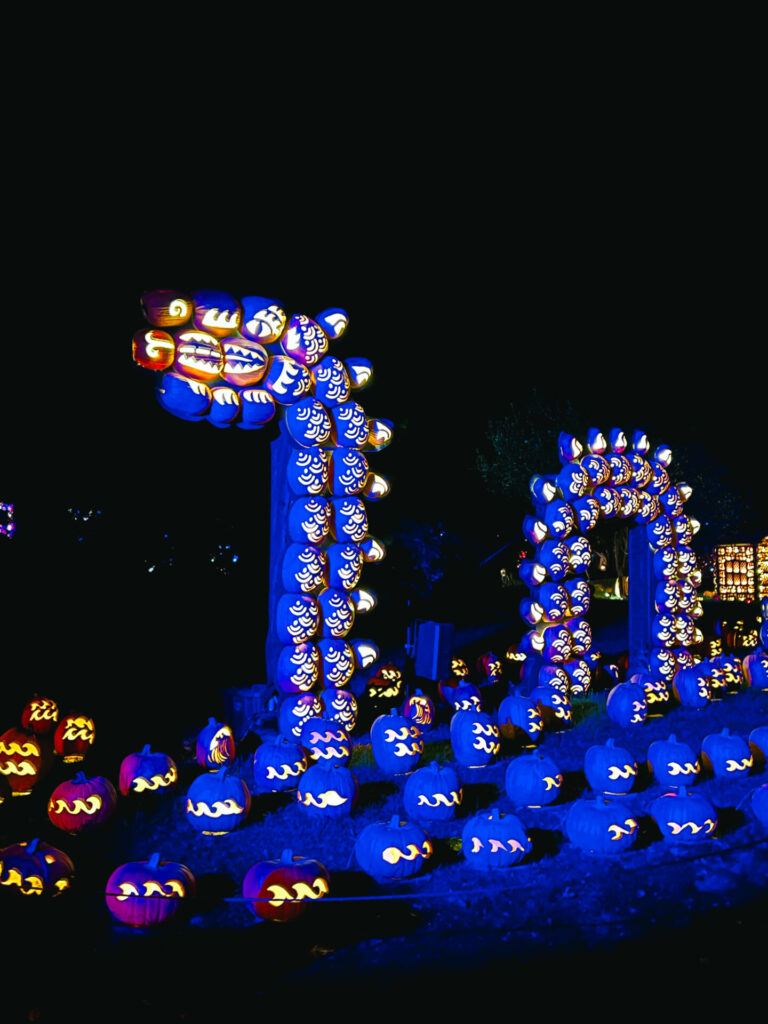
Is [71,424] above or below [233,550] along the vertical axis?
above

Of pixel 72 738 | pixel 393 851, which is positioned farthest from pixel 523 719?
pixel 72 738

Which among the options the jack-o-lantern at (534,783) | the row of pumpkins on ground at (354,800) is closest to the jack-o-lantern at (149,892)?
the row of pumpkins on ground at (354,800)

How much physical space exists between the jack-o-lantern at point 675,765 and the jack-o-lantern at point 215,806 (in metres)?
3.72

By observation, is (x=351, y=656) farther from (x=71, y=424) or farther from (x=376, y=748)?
(x=71, y=424)

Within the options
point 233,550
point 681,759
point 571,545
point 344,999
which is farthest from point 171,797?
point 233,550

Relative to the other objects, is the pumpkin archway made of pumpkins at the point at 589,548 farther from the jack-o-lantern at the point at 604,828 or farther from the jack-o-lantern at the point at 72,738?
the jack-o-lantern at the point at 72,738

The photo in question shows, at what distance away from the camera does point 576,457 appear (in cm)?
1052

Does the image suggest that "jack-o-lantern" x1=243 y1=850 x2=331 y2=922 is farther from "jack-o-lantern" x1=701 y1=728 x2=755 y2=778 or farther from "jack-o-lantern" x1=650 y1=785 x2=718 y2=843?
"jack-o-lantern" x1=701 y1=728 x2=755 y2=778

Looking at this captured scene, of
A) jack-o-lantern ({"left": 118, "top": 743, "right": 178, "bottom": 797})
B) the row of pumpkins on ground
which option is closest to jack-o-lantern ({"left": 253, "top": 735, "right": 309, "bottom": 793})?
the row of pumpkins on ground

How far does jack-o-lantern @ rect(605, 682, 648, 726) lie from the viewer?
30.7ft

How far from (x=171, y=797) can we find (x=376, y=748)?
1.99 m

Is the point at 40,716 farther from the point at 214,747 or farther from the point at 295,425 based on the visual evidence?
the point at 295,425

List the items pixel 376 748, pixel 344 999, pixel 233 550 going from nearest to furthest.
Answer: pixel 344 999
pixel 376 748
pixel 233 550

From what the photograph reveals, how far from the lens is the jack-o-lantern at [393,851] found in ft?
16.9
